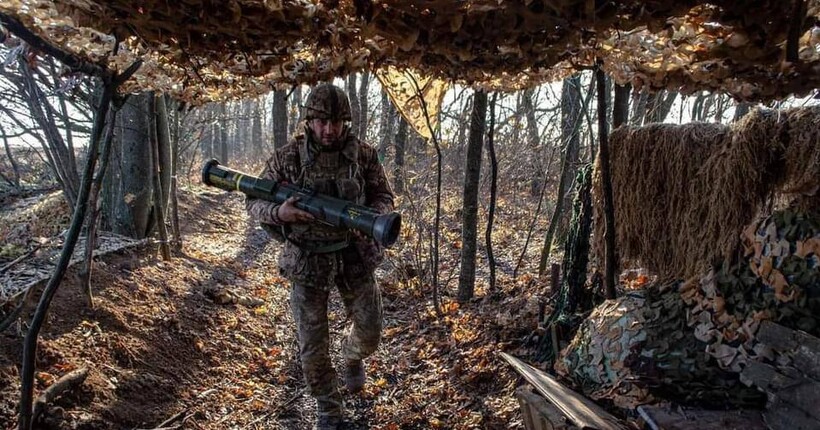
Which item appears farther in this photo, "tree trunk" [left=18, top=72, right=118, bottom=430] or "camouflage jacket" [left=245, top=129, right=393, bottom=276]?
"camouflage jacket" [left=245, top=129, right=393, bottom=276]

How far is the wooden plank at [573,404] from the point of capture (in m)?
2.22

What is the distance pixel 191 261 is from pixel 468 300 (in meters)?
3.64

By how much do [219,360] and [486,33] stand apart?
11.6 ft

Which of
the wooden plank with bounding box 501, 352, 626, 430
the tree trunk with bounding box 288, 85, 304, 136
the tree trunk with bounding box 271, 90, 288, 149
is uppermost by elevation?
the tree trunk with bounding box 288, 85, 304, 136

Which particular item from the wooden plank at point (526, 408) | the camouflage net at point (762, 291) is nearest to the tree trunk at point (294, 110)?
the wooden plank at point (526, 408)

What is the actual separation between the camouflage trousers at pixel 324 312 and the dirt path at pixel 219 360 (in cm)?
38

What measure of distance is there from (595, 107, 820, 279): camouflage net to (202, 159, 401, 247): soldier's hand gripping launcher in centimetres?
171

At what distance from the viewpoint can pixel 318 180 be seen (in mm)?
3084

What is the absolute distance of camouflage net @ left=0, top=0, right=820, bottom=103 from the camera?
159 centimetres

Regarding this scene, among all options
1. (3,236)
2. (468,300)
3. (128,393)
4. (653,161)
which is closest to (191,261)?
(3,236)

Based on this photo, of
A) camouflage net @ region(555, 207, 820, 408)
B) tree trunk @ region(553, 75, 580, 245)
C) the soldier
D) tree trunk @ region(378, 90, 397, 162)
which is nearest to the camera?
camouflage net @ region(555, 207, 820, 408)

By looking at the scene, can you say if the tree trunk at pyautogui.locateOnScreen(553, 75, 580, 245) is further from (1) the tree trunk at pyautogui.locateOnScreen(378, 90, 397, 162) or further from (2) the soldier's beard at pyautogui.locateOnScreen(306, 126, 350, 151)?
(1) the tree trunk at pyautogui.locateOnScreen(378, 90, 397, 162)

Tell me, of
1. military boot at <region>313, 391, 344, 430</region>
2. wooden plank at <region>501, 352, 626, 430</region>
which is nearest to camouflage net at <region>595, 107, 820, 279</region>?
wooden plank at <region>501, 352, 626, 430</region>

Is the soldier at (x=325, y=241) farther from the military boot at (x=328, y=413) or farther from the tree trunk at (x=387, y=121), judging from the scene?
the tree trunk at (x=387, y=121)
